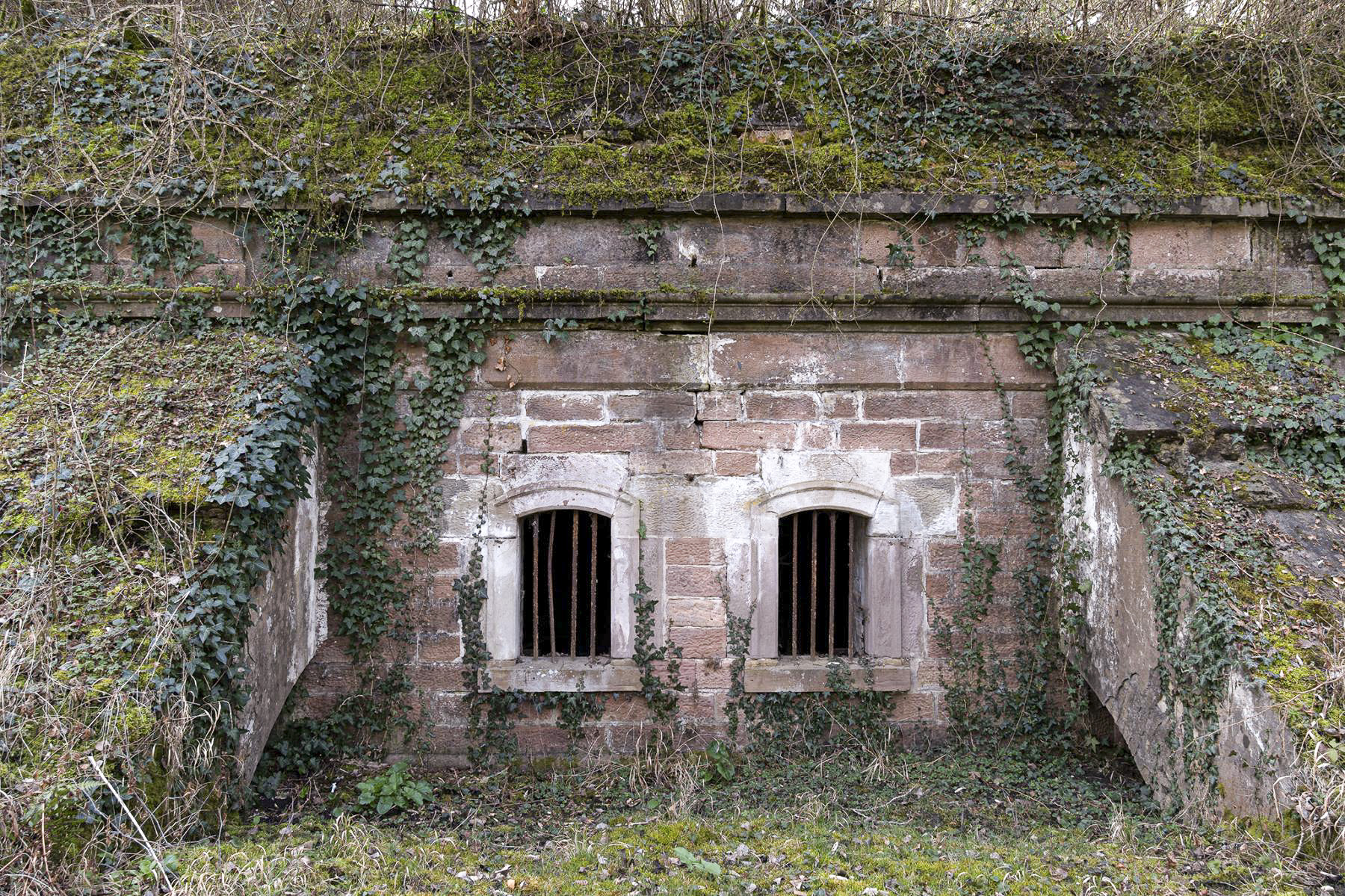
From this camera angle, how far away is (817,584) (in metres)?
6.67

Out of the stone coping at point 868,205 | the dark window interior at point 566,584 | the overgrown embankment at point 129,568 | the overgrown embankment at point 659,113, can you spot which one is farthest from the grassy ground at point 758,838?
the overgrown embankment at point 659,113

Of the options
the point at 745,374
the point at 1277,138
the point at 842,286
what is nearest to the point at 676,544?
the point at 745,374

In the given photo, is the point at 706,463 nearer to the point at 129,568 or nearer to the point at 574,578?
the point at 574,578

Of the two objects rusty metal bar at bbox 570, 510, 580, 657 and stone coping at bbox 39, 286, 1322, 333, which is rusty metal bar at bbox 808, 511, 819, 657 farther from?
rusty metal bar at bbox 570, 510, 580, 657

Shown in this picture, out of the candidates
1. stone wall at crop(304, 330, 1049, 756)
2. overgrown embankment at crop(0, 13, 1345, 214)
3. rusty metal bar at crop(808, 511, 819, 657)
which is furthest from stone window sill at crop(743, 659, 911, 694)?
overgrown embankment at crop(0, 13, 1345, 214)

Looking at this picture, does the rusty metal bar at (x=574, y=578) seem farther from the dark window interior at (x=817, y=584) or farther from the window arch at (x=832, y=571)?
the dark window interior at (x=817, y=584)

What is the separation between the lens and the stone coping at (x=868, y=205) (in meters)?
5.94

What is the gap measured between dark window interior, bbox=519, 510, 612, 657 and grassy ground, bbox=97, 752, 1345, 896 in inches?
34.2

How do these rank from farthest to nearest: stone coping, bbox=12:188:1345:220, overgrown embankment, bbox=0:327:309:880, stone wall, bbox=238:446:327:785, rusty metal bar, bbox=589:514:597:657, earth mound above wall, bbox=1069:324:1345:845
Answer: rusty metal bar, bbox=589:514:597:657 < stone coping, bbox=12:188:1345:220 < stone wall, bbox=238:446:327:785 < earth mound above wall, bbox=1069:324:1345:845 < overgrown embankment, bbox=0:327:309:880

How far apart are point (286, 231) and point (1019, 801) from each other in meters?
5.96

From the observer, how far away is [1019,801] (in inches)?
215

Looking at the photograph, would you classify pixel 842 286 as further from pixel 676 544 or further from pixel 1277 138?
pixel 1277 138

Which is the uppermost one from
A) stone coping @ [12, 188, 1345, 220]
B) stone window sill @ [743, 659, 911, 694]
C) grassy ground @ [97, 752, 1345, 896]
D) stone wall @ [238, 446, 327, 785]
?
stone coping @ [12, 188, 1345, 220]

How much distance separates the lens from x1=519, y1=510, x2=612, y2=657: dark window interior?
6.18 m
